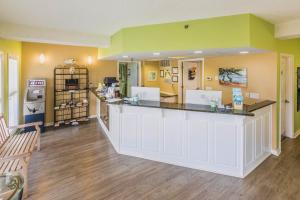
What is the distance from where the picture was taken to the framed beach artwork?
4.96m

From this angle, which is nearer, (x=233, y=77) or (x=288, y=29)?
(x=288, y=29)

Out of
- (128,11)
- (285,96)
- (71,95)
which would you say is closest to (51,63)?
(71,95)

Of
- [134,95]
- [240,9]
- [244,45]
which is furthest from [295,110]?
[134,95]

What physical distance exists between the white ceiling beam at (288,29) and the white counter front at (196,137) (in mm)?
1313

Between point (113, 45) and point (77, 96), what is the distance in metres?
2.95

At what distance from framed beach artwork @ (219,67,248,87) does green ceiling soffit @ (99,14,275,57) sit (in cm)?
93

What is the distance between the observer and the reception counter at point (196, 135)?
11.4ft

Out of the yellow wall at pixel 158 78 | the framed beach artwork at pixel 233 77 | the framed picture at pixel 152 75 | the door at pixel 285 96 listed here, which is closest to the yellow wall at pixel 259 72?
the framed beach artwork at pixel 233 77

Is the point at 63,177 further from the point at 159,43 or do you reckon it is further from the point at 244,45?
the point at 244,45

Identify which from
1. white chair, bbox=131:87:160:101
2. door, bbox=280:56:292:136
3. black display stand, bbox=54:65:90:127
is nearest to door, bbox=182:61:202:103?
door, bbox=280:56:292:136

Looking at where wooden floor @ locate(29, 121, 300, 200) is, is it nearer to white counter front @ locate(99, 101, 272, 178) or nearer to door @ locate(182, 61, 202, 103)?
white counter front @ locate(99, 101, 272, 178)

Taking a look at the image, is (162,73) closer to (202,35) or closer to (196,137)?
(202,35)

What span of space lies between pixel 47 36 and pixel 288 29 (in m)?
4.46

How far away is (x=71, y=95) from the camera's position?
717 cm
